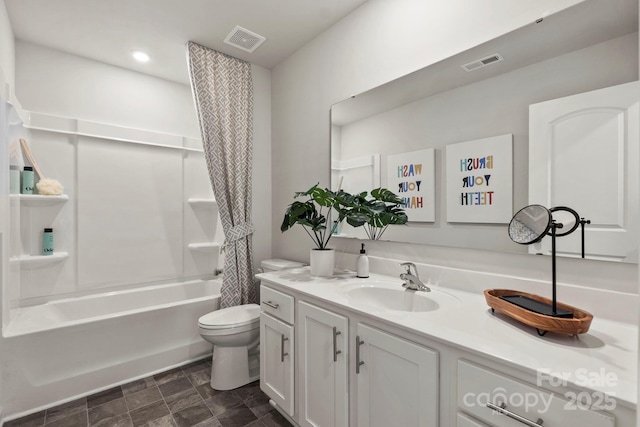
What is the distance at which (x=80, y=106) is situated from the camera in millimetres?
2607

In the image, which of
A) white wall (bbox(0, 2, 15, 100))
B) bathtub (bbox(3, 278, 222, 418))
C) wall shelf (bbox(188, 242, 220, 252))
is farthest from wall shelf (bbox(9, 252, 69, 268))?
white wall (bbox(0, 2, 15, 100))

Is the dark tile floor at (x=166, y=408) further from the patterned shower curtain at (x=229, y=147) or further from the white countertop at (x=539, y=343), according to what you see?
the white countertop at (x=539, y=343)

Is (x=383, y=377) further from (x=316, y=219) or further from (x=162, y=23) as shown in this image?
(x=162, y=23)

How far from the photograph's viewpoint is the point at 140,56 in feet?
8.55

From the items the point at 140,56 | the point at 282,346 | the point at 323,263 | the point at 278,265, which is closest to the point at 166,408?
the point at 282,346

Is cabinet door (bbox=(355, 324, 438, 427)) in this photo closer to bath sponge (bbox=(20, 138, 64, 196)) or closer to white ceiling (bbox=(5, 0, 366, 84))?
white ceiling (bbox=(5, 0, 366, 84))

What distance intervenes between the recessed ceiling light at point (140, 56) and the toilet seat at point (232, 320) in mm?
2261

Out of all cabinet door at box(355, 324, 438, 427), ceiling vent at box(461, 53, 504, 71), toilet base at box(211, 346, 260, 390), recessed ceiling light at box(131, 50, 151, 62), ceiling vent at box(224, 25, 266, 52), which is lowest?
toilet base at box(211, 346, 260, 390)

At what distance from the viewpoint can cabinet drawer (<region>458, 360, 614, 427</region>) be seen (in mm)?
730

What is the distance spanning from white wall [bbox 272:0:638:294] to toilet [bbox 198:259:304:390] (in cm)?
71

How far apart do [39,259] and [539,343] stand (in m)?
3.22

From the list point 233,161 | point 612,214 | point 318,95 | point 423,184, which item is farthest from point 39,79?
point 612,214

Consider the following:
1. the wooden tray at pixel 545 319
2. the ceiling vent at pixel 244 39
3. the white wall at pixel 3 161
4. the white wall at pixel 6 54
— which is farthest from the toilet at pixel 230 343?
the ceiling vent at pixel 244 39

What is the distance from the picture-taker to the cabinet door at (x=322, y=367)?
135cm
